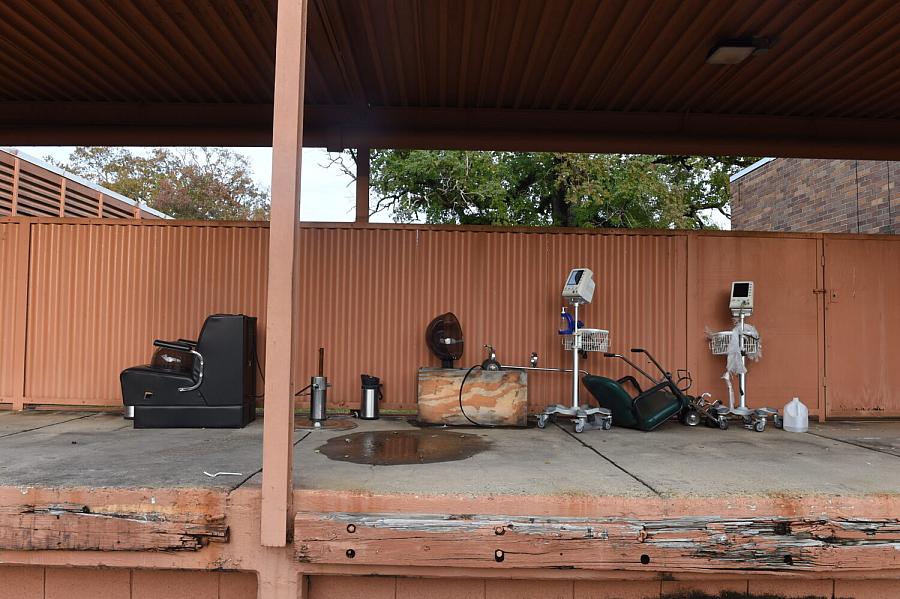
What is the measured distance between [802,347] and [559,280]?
2.98 meters

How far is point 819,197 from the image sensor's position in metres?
9.06

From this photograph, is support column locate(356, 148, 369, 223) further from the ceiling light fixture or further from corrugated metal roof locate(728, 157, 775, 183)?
corrugated metal roof locate(728, 157, 775, 183)

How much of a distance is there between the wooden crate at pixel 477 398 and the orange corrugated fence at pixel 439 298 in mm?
755

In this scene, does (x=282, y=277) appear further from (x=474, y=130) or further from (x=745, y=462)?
(x=474, y=130)

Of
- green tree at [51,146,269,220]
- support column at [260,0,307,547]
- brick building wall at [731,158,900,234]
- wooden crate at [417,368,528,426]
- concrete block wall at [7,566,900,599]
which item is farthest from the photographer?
green tree at [51,146,269,220]

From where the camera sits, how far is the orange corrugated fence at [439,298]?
20.7 ft

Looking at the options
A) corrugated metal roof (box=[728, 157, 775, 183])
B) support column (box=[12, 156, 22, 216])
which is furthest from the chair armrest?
corrugated metal roof (box=[728, 157, 775, 183])

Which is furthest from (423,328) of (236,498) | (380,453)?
(236,498)

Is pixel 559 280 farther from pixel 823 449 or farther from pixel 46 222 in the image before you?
pixel 46 222

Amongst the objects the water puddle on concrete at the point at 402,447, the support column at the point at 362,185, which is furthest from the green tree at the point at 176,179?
the water puddle on concrete at the point at 402,447

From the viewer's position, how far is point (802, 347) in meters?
6.38

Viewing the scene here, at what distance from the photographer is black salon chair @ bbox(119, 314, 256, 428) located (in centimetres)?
514

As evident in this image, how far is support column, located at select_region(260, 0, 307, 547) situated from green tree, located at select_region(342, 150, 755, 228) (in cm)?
1382

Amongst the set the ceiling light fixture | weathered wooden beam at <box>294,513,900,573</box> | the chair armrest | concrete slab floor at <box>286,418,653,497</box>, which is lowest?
weathered wooden beam at <box>294,513,900,573</box>
